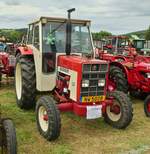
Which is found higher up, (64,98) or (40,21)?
(40,21)

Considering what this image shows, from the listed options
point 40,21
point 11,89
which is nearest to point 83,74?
point 40,21

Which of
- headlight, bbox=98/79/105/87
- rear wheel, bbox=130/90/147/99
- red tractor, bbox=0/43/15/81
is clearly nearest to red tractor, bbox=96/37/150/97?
rear wheel, bbox=130/90/147/99

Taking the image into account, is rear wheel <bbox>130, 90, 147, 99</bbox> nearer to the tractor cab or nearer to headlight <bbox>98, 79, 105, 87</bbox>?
the tractor cab

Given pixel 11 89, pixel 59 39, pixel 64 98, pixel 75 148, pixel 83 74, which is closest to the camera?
pixel 75 148

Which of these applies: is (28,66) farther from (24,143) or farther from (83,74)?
(24,143)

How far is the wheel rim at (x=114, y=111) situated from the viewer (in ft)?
23.0

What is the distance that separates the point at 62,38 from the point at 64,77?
36.5 inches

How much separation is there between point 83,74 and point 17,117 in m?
1.98

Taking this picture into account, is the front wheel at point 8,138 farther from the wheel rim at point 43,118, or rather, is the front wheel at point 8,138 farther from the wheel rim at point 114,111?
the wheel rim at point 114,111

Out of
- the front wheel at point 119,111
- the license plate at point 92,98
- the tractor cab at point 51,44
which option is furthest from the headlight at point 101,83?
the tractor cab at point 51,44

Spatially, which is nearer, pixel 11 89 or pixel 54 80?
pixel 54 80

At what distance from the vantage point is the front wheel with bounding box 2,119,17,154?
4.33m

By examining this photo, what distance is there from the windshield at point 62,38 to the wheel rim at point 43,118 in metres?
1.39

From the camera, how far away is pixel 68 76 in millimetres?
6941
